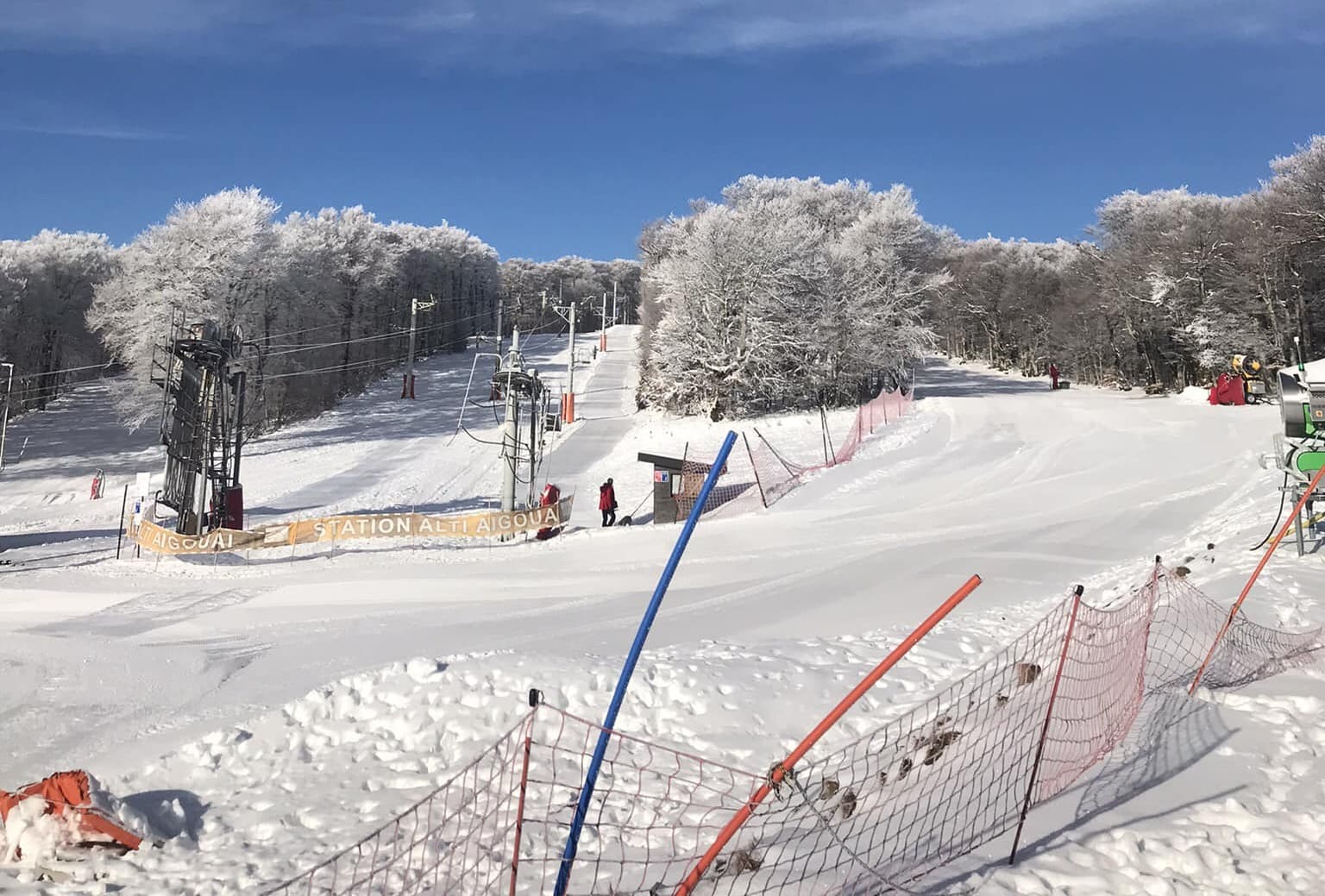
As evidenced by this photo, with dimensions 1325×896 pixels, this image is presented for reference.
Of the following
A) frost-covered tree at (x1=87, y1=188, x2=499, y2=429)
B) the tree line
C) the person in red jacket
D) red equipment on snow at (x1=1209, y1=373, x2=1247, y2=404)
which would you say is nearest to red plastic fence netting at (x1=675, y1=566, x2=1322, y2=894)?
the person in red jacket

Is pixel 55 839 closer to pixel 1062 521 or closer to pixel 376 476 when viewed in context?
pixel 1062 521

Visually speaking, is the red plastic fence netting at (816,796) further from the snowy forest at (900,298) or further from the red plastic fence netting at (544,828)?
the snowy forest at (900,298)

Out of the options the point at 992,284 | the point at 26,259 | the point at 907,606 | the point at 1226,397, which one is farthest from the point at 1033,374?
the point at 26,259

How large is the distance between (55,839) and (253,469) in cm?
3475

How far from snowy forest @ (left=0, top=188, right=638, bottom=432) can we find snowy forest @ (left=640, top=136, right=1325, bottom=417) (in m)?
12.6

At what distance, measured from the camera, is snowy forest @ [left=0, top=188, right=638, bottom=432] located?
4694 cm

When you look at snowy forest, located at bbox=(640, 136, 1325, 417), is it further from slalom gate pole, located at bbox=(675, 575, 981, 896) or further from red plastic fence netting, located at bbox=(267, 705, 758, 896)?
slalom gate pole, located at bbox=(675, 575, 981, 896)

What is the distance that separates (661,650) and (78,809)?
555 cm

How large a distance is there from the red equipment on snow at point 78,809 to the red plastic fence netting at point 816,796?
142cm

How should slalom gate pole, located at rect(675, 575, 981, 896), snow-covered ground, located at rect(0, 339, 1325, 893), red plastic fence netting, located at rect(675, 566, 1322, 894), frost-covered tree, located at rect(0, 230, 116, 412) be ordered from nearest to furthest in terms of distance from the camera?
slalom gate pole, located at rect(675, 575, 981, 896) < red plastic fence netting, located at rect(675, 566, 1322, 894) < snow-covered ground, located at rect(0, 339, 1325, 893) < frost-covered tree, located at rect(0, 230, 116, 412)

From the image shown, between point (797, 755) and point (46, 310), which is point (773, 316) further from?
point (46, 310)

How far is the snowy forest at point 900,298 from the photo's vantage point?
139ft

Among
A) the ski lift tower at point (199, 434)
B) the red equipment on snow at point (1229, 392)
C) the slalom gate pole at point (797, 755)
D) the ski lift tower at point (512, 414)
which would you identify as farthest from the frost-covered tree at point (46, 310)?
the red equipment on snow at point (1229, 392)

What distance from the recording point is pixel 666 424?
1702 inches
